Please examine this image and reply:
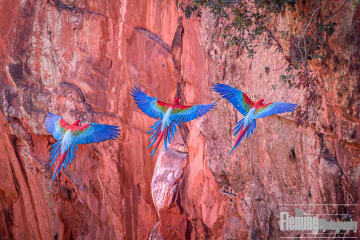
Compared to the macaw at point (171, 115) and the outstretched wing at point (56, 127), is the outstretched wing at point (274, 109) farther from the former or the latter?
the outstretched wing at point (56, 127)

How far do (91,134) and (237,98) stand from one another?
3.19 feet

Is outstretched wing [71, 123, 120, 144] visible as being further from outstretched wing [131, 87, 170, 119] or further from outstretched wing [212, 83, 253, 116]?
outstretched wing [212, 83, 253, 116]

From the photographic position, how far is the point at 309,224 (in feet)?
10.4

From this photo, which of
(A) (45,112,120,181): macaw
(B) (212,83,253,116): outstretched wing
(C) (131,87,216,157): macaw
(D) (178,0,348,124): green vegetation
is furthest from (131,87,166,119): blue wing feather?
(D) (178,0,348,124): green vegetation

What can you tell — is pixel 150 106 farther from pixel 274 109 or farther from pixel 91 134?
pixel 274 109

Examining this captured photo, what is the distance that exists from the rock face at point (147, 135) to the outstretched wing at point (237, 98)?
1.98 ft

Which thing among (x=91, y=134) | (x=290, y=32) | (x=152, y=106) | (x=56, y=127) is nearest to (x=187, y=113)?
(x=152, y=106)

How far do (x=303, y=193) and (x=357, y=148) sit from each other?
57 centimetres

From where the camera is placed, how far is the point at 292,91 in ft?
10.2

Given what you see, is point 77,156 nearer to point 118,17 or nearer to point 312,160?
point 118,17

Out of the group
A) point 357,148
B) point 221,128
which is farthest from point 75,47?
point 357,148

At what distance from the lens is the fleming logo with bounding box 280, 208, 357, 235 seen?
9.65 feet

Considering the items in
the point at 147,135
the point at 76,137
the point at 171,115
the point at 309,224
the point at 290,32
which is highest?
the point at 290,32

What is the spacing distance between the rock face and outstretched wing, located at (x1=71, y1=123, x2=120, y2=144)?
1.16 metres
